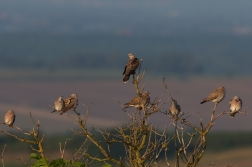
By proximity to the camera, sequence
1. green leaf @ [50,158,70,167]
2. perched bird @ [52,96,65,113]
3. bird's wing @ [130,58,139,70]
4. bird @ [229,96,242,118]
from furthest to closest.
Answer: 1. perched bird @ [52,96,65,113]
2. bird @ [229,96,242,118]
3. bird's wing @ [130,58,139,70]
4. green leaf @ [50,158,70,167]

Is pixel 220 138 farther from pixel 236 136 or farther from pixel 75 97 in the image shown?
pixel 75 97

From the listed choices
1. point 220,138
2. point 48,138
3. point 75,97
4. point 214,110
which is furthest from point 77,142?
point 214,110

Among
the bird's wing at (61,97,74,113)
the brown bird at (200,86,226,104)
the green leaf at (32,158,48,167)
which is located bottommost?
the green leaf at (32,158,48,167)

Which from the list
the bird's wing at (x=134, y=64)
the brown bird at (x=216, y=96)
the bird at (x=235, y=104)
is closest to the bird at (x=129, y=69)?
the bird's wing at (x=134, y=64)

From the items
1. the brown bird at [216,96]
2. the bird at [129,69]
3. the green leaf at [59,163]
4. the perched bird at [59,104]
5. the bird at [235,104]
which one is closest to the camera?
the green leaf at [59,163]

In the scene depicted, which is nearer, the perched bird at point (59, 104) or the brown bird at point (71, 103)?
the brown bird at point (71, 103)

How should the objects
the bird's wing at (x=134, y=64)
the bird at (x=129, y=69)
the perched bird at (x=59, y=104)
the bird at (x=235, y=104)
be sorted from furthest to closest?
1. the perched bird at (x=59, y=104)
2. the bird at (x=235, y=104)
3. the bird's wing at (x=134, y=64)
4. the bird at (x=129, y=69)

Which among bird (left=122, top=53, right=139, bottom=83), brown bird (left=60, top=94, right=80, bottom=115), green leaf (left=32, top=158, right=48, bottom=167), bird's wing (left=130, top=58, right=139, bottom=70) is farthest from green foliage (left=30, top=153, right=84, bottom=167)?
brown bird (left=60, top=94, right=80, bottom=115)

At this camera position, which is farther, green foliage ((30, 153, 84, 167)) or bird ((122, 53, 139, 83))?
bird ((122, 53, 139, 83))

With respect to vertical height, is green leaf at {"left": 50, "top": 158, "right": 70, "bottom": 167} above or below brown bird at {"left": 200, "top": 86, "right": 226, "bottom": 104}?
below

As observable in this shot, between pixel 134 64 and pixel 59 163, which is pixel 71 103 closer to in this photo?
pixel 134 64

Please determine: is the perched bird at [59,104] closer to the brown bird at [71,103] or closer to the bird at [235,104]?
the brown bird at [71,103]

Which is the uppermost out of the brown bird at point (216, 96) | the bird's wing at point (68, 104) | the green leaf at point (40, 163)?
the brown bird at point (216, 96)

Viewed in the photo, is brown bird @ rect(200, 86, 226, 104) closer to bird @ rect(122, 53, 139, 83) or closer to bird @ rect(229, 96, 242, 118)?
bird @ rect(229, 96, 242, 118)
